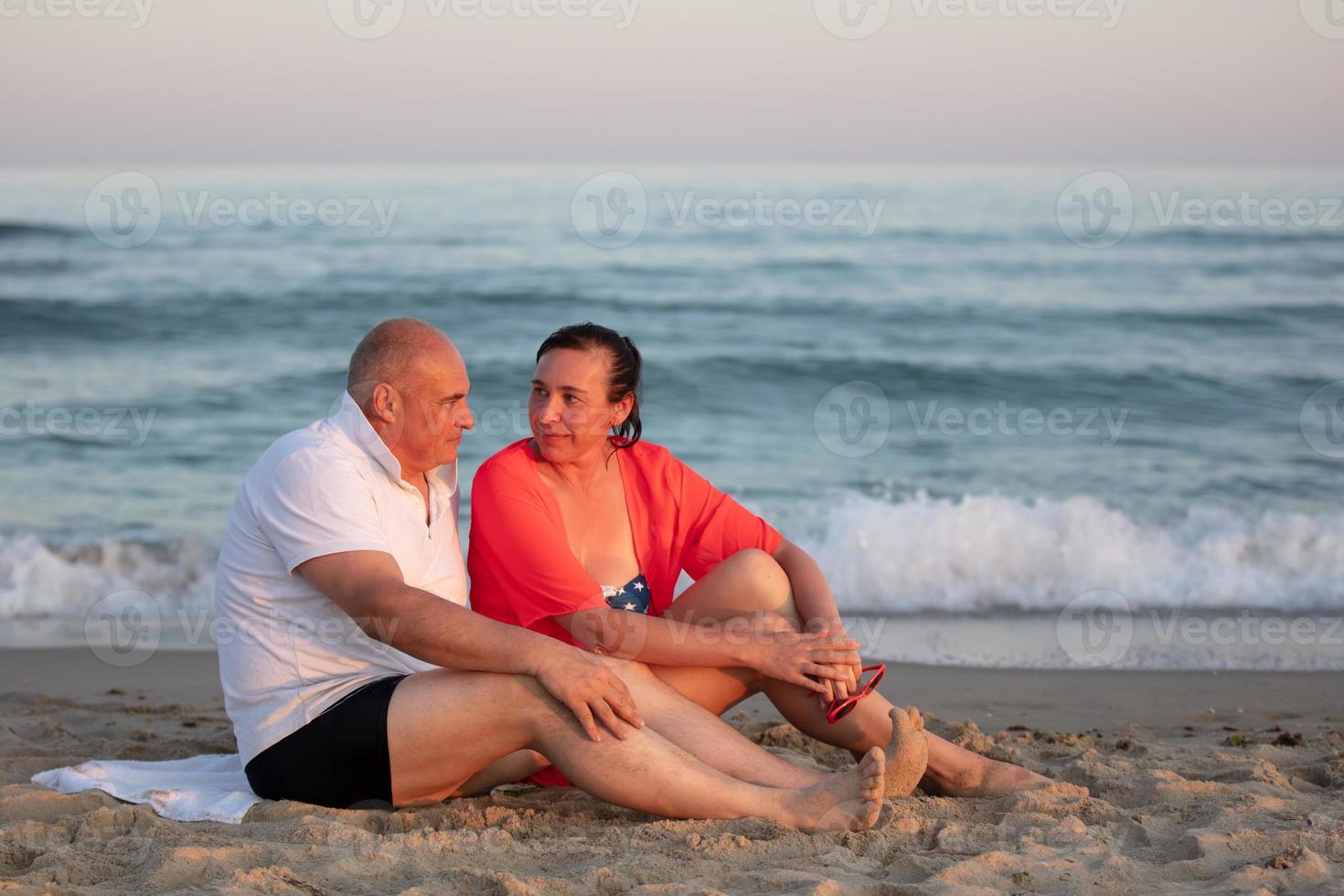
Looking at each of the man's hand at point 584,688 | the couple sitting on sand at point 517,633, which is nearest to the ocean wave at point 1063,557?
the couple sitting on sand at point 517,633

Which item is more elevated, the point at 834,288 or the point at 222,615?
the point at 834,288

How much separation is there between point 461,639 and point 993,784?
1568mm

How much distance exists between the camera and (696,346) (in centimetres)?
1366

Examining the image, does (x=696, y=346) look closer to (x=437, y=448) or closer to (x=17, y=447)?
(x=17, y=447)

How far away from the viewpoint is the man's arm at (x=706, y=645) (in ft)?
11.2

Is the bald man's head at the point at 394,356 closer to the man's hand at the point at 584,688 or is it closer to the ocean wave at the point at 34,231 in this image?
the man's hand at the point at 584,688

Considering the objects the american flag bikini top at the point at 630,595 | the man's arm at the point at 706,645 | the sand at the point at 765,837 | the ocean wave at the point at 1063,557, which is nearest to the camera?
the sand at the point at 765,837

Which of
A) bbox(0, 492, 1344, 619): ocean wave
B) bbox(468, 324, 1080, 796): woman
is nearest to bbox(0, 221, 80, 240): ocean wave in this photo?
bbox(0, 492, 1344, 619): ocean wave

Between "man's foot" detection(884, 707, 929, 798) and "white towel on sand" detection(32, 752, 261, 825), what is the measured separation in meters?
1.76

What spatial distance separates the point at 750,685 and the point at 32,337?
40.0 feet

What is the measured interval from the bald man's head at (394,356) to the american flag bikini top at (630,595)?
0.87 m

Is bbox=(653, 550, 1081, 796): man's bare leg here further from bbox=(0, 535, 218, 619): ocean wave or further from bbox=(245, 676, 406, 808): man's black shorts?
bbox=(0, 535, 218, 619): ocean wave

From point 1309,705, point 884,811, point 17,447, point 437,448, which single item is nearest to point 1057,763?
point 884,811

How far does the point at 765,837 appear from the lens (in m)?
3.11
